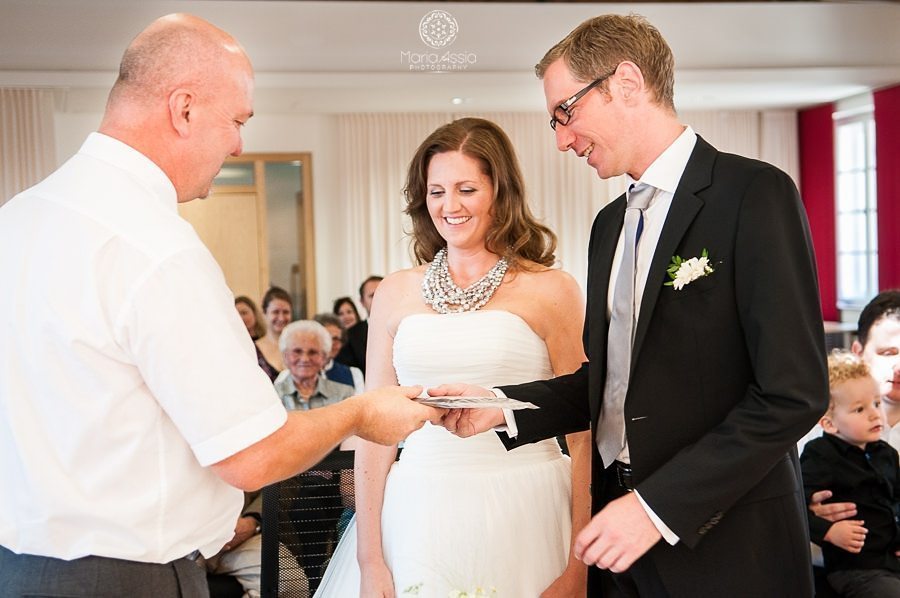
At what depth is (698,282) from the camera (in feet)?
6.52

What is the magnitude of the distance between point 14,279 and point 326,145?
1240 centimetres

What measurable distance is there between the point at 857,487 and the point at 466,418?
187 cm

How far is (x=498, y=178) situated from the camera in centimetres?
300

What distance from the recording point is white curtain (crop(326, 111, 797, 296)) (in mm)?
13922

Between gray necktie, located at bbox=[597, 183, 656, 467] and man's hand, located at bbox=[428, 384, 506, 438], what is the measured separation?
35cm

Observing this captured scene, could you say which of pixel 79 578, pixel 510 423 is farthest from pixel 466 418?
pixel 79 578

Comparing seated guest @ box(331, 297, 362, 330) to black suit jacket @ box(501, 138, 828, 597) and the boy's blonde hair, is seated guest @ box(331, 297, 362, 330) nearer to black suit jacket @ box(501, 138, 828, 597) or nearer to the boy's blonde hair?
the boy's blonde hair

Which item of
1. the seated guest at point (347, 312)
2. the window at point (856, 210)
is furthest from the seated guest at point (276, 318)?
the window at point (856, 210)

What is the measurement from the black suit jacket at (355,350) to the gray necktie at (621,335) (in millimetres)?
5746

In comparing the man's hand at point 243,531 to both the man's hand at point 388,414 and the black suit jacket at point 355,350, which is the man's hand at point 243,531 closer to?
the man's hand at point 388,414

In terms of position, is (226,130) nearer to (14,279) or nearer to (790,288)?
(14,279)

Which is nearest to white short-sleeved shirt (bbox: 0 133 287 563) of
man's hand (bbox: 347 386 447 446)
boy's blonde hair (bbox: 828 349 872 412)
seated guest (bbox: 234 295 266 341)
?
man's hand (bbox: 347 386 447 446)

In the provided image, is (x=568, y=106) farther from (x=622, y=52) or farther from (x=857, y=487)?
(x=857, y=487)

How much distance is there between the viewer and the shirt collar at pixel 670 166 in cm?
217
